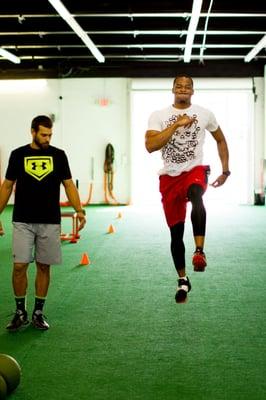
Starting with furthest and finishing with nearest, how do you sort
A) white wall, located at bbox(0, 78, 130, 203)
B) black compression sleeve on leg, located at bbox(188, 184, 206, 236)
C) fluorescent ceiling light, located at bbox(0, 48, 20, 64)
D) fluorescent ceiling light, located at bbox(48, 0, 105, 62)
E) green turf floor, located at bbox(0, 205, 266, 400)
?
white wall, located at bbox(0, 78, 130, 203) < fluorescent ceiling light, located at bbox(0, 48, 20, 64) < fluorescent ceiling light, located at bbox(48, 0, 105, 62) < black compression sleeve on leg, located at bbox(188, 184, 206, 236) < green turf floor, located at bbox(0, 205, 266, 400)

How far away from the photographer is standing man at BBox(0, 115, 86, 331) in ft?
12.7

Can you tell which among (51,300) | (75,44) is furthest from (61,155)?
(75,44)

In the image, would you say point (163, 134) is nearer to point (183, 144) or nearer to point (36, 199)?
point (183, 144)

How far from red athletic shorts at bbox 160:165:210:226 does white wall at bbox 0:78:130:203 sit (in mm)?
10654

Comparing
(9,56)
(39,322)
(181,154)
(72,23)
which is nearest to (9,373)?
(39,322)

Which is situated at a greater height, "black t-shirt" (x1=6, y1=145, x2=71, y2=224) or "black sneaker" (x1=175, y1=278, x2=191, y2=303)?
"black t-shirt" (x1=6, y1=145, x2=71, y2=224)

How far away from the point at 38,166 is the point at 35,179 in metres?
0.10

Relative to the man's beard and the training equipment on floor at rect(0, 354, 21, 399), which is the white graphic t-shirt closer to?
the man's beard

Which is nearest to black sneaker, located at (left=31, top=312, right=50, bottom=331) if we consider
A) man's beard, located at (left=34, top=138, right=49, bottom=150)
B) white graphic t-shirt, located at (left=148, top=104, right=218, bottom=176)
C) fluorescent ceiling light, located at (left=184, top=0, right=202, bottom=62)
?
man's beard, located at (left=34, top=138, right=49, bottom=150)

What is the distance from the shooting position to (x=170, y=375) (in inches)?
120

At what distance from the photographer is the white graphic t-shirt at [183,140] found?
3824mm

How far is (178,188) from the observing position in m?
3.84

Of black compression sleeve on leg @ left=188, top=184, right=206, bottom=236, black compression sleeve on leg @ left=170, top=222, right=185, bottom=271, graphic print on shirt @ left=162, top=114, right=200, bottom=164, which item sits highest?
graphic print on shirt @ left=162, top=114, right=200, bottom=164

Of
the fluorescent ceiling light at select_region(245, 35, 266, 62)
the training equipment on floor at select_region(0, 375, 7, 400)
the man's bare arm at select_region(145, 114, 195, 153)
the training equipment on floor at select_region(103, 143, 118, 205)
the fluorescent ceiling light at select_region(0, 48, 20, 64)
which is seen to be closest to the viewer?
the training equipment on floor at select_region(0, 375, 7, 400)
